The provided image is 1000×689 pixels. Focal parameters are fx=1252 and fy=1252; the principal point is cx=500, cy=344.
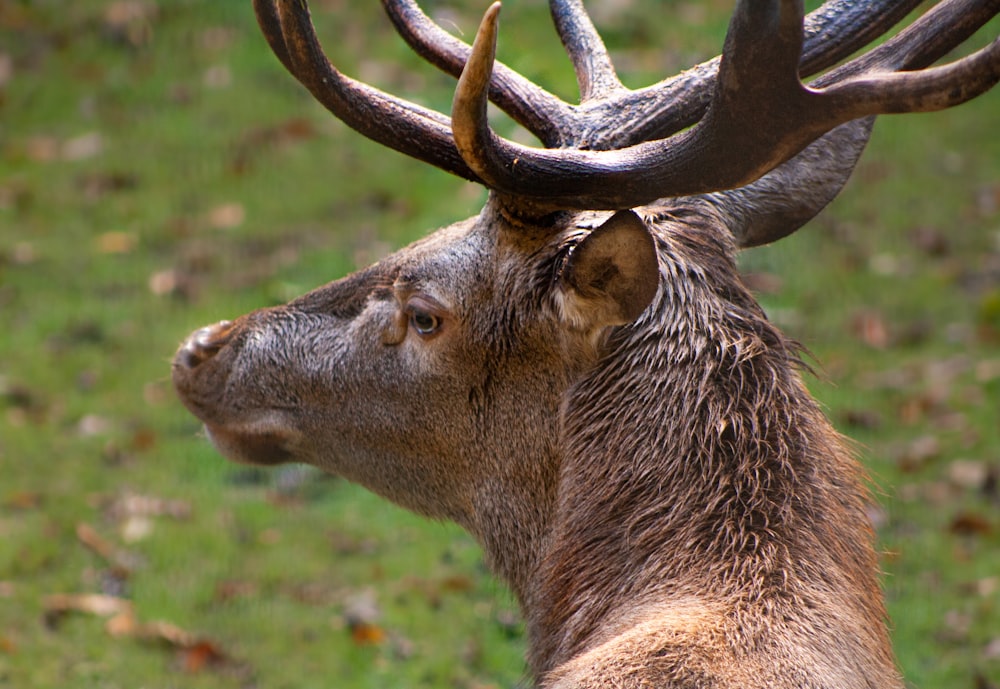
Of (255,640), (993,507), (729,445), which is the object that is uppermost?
(729,445)

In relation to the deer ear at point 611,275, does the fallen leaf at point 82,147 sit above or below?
below

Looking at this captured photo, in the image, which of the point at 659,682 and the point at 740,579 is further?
the point at 740,579

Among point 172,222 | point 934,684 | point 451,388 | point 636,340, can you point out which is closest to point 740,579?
point 636,340

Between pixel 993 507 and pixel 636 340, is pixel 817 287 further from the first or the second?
pixel 636 340

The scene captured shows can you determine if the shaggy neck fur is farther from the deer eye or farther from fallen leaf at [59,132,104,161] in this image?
fallen leaf at [59,132,104,161]

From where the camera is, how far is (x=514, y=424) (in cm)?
334

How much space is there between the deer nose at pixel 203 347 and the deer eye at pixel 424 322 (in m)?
0.77

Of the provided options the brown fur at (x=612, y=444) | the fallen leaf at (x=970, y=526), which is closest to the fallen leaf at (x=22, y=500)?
the brown fur at (x=612, y=444)

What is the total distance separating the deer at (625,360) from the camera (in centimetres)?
273

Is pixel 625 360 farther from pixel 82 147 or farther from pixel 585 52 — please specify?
pixel 82 147

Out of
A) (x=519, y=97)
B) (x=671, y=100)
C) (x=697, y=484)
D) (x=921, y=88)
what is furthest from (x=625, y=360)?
(x=921, y=88)

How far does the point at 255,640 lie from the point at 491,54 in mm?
3232

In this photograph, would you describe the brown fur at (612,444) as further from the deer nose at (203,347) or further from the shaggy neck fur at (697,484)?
the deer nose at (203,347)

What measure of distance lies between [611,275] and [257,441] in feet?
4.62
